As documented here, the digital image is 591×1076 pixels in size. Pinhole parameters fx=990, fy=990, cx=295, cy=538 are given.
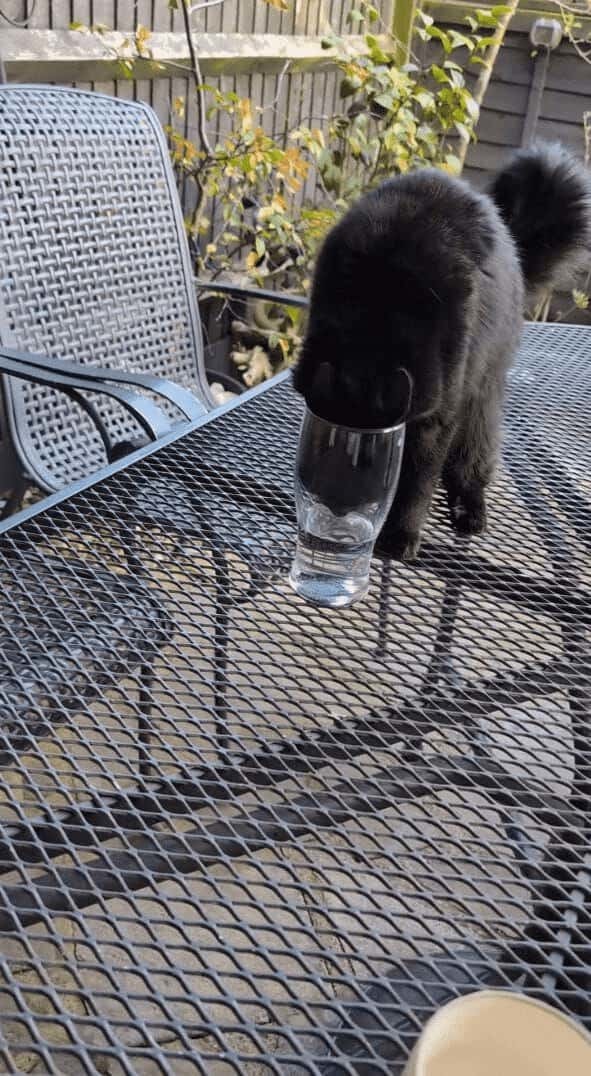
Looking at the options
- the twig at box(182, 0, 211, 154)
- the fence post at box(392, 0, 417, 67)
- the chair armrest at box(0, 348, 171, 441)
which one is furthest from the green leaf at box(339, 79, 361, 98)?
the chair armrest at box(0, 348, 171, 441)

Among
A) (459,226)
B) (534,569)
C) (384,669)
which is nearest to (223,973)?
(384,669)

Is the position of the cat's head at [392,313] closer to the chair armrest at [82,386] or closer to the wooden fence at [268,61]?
the chair armrest at [82,386]

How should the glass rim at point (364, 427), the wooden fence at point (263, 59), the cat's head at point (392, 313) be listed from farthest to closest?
the wooden fence at point (263, 59) < the cat's head at point (392, 313) < the glass rim at point (364, 427)

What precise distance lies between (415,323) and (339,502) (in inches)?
9.8

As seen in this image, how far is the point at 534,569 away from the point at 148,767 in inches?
22.5

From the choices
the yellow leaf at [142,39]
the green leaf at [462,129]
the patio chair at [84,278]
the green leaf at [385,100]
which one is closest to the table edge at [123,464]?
the patio chair at [84,278]

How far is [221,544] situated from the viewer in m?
1.13

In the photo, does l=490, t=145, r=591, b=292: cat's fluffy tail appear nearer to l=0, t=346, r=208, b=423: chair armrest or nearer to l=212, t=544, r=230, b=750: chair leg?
l=0, t=346, r=208, b=423: chair armrest

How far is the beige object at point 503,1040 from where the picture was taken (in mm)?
467

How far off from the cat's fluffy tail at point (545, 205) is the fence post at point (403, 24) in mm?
3396

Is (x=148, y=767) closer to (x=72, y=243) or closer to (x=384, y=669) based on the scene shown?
(x=384, y=669)

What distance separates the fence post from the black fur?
147 inches

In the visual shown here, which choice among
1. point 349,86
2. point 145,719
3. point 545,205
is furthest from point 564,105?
point 145,719

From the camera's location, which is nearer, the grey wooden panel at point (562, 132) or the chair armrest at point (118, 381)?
the chair armrest at point (118, 381)
